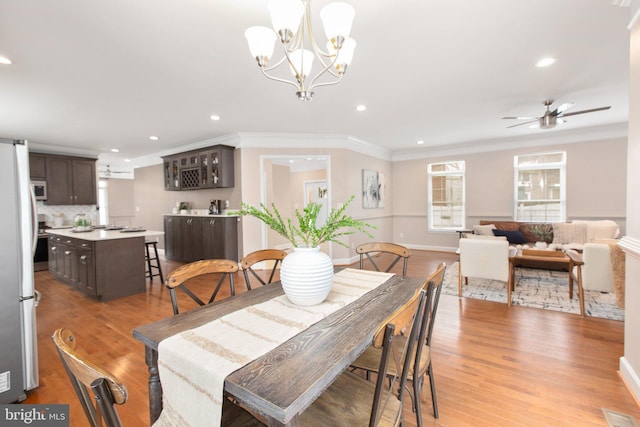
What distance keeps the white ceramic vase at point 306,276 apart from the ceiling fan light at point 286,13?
113cm

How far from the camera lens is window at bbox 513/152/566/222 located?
19.1 feet

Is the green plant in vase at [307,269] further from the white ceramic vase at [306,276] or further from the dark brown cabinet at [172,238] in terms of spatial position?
the dark brown cabinet at [172,238]

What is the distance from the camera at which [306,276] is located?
1.36 m

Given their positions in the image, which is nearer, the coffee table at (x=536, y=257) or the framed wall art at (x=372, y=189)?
the coffee table at (x=536, y=257)

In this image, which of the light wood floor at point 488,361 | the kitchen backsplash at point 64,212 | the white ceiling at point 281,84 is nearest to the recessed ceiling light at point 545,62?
the white ceiling at point 281,84

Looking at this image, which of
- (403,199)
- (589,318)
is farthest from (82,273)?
(403,199)

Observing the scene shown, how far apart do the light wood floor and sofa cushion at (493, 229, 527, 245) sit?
8.66 ft

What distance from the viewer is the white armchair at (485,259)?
3.36 metres

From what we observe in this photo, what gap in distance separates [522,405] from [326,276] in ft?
5.09

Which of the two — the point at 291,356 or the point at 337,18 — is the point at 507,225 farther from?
the point at 291,356

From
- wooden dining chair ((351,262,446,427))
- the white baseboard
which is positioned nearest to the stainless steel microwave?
wooden dining chair ((351,262,446,427))

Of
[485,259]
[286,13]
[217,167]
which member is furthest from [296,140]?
[286,13]

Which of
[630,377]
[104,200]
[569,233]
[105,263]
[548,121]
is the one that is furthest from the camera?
[104,200]

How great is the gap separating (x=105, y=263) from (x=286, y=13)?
3.80 meters
